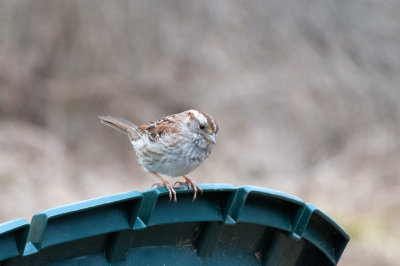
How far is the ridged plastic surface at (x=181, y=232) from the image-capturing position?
274 centimetres

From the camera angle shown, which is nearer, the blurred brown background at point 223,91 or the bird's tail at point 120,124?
the bird's tail at point 120,124

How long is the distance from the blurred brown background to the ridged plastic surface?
5319mm

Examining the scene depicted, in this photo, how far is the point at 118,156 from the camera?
384 inches

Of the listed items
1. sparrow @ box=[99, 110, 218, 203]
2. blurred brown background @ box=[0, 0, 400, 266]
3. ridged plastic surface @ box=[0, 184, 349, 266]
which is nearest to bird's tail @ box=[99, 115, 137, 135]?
sparrow @ box=[99, 110, 218, 203]

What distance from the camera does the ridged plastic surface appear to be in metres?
2.74

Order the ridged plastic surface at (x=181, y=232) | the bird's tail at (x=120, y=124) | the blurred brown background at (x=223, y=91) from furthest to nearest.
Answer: the blurred brown background at (x=223, y=91) → the bird's tail at (x=120, y=124) → the ridged plastic surface at (x=181, y=232)

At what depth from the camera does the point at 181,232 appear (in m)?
3.38

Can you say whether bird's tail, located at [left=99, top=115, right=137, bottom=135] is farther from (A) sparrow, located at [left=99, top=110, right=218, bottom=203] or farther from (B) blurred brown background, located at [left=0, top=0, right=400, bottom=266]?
(B) blurred brown background, located at [left=0, top=0, right=400, bottom=266]

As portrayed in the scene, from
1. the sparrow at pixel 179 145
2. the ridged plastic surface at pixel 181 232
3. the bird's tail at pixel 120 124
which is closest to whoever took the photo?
the ridged plastic surface at pixel 181 232

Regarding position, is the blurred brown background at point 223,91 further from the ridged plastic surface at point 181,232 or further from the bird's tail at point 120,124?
the ridged plastic surface at point 181,232

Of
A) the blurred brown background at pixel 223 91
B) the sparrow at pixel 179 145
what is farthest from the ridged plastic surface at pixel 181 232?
the blurred brown background at pixel 223 91

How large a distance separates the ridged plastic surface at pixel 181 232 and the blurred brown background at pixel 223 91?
5.32 m

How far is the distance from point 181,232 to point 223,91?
6.64 meters

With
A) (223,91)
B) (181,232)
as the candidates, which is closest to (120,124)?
(181,232)
